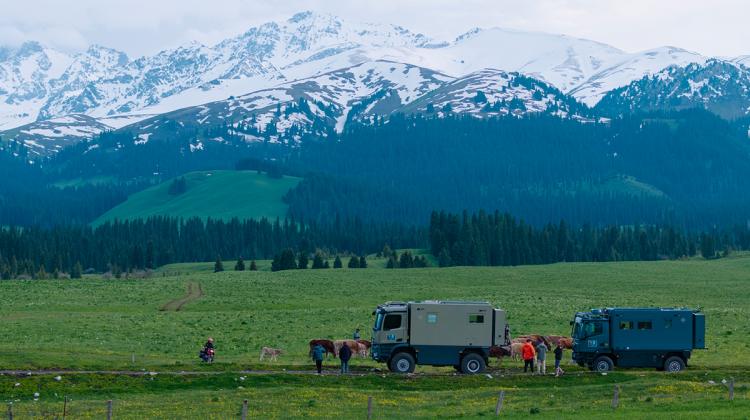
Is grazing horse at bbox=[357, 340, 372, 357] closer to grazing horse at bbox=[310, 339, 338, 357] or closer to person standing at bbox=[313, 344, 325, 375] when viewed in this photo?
grazing horse at bbox=[310, 339, 338, 357]

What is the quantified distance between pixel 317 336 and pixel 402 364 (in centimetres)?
1921

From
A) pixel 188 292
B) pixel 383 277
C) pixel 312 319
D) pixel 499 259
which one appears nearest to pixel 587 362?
pixel 312 319

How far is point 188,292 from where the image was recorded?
11969 centimetres

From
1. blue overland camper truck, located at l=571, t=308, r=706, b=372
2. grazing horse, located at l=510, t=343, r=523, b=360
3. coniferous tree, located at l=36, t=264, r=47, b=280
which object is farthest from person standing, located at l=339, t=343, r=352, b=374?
coniferous tree, located at l=36, t=264, r=47, b=280

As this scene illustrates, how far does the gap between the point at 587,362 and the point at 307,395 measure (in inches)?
676

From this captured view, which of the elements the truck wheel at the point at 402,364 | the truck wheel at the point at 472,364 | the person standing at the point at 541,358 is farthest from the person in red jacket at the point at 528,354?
the truck wheel at the point at 402,364

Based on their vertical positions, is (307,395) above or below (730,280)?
below

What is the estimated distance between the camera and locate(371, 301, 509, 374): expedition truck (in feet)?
190

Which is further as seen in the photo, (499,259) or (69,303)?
(499,259)

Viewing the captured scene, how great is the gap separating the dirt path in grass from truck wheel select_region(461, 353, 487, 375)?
4824cm

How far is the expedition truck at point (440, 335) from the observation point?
5781 cm

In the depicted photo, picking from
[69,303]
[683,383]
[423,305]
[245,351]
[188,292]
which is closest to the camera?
[683,383]

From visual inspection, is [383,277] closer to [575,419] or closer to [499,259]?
[499,259]

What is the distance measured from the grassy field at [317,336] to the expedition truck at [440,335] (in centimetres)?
129
